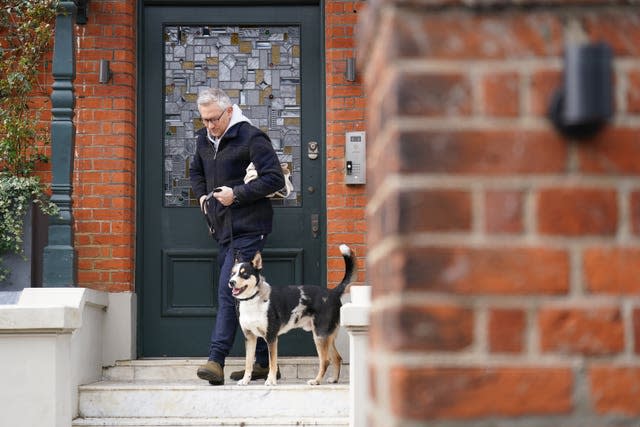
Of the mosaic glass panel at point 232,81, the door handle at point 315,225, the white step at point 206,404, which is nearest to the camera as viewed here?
the white step at point 206,404

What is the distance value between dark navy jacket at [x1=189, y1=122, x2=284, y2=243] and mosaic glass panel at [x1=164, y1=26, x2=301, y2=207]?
828 mm

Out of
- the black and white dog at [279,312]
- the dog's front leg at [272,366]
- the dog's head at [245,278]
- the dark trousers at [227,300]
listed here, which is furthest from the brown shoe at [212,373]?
the dog's head at [245,278]

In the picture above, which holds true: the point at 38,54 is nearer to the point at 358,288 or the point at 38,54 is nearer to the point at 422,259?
the point at 358,288

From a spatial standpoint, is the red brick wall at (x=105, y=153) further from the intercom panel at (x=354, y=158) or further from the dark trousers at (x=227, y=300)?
the intercom panel at (x=354, y=158)

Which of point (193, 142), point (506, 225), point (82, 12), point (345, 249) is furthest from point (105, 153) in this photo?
point (506, 225)

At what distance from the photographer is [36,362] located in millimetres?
5668

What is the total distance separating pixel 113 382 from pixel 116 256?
38.1 inches

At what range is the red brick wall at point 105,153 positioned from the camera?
750 cm

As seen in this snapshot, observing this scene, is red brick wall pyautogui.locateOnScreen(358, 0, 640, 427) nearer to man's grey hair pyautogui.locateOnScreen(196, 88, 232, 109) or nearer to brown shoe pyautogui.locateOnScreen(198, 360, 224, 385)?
brown shoe pyautogui.locateOnScreen(198, 360, 224, 385)

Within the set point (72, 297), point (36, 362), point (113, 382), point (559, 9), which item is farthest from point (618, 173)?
point (113, 382)

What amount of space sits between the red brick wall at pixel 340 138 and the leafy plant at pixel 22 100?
6.72 feet

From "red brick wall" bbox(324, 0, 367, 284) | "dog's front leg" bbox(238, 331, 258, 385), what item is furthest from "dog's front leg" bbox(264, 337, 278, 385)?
"red brick wall" bbox(324, 0, 367, 284)

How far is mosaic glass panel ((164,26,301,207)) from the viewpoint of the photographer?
7.88 m

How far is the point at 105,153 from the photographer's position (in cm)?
756
